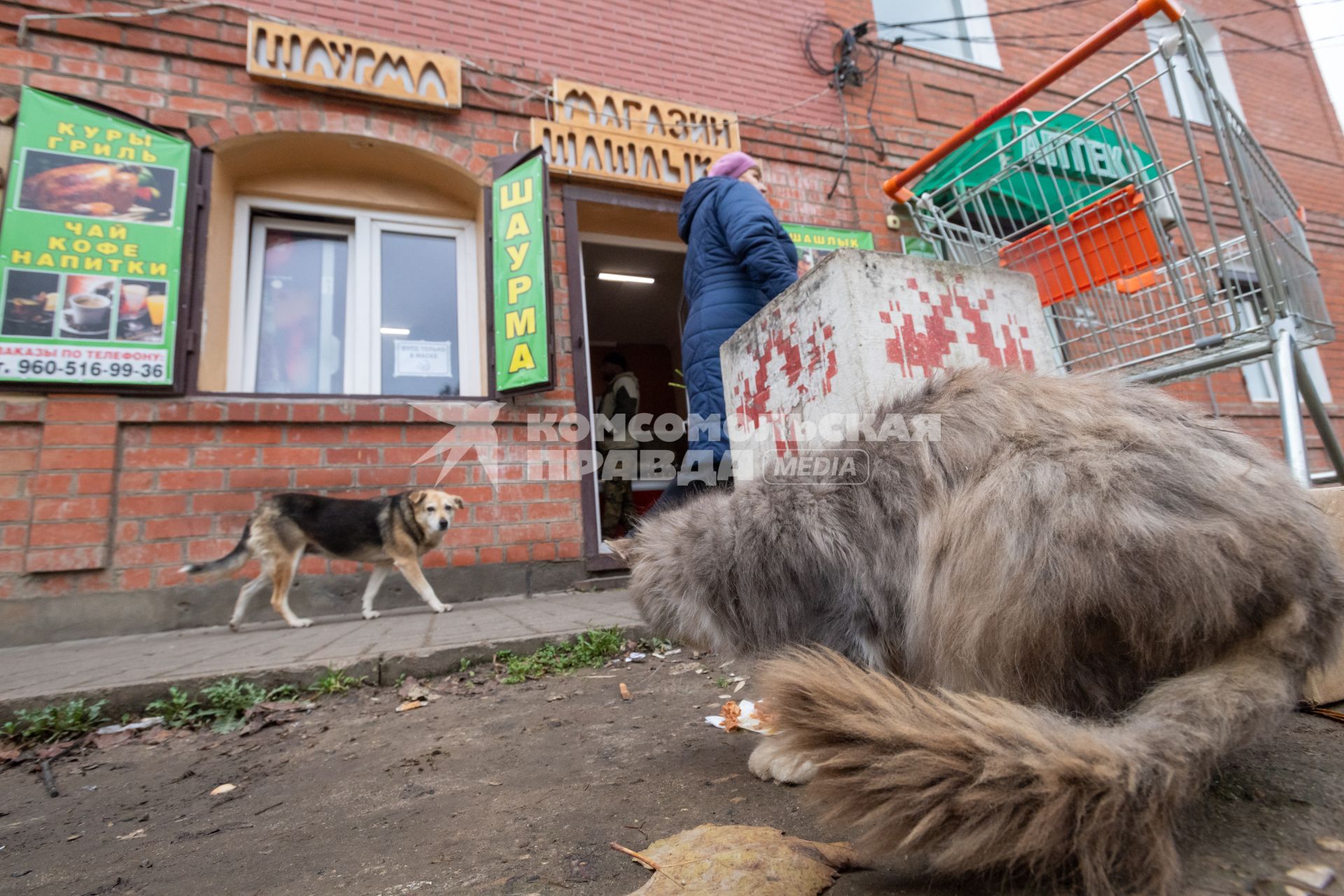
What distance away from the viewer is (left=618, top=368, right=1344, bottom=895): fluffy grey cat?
748mm

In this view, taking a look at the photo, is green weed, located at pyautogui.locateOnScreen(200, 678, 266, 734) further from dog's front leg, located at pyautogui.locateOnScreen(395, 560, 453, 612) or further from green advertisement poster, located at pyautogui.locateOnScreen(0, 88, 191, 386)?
green advertisement poster, located at pyautogui.locateOnScreen(0, 88, 191, 386)

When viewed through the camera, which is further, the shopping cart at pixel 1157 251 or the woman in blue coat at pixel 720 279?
the woman in blue coat at pixel 720 279

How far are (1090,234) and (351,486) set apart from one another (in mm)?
4338

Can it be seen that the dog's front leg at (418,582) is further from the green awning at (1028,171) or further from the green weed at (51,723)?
the green awning at (1028,171)

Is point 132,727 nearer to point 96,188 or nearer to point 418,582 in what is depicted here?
point 418,582

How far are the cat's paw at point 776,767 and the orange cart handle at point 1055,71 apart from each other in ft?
9.21

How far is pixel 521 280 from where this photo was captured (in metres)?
4.33

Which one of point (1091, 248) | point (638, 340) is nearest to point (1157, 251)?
point (1091, 248)

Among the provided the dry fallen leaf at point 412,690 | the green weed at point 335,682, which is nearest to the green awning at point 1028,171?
the dry fallen leaf at point 412,690

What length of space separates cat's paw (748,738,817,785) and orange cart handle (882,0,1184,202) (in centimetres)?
281

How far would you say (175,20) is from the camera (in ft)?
13.4

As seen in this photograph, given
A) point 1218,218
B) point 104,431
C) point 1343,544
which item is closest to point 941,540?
A: point 1343,544

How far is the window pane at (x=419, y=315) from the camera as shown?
4477 millimetres

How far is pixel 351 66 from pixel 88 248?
2.00 metres
